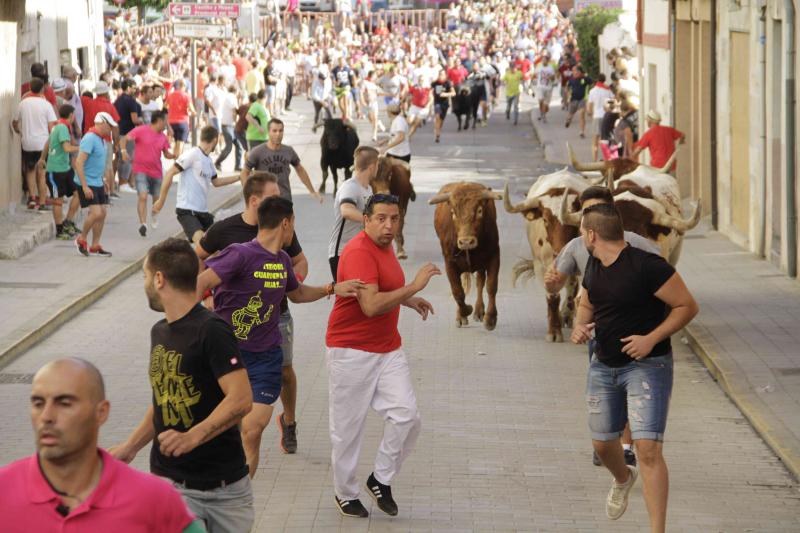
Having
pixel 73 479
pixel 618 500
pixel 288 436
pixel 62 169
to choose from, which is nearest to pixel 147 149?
pixel 62 169

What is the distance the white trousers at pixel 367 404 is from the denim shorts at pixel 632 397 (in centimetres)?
103

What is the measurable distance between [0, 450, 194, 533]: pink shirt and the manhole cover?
885 cm

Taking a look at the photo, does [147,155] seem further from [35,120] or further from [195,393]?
[195,393]

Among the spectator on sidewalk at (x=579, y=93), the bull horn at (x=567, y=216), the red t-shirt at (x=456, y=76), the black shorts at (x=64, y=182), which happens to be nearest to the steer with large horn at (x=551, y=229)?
the bull horn at (x=567, y=216)

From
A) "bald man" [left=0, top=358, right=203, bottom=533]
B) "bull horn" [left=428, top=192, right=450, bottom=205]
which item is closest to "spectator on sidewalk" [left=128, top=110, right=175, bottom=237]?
"bull horn" [left=428, top=192, right=450, bottom=205]

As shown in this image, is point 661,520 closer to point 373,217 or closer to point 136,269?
point 373,217

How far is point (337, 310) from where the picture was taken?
8961 millimetres

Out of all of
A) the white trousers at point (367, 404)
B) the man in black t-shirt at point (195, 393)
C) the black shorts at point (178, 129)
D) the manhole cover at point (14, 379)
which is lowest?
the manhole cover at point (14, 379)

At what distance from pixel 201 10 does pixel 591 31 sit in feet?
49.7

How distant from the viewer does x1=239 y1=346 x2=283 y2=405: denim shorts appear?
874cm

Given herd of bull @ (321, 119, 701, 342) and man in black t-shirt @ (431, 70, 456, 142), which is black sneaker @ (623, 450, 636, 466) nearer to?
herd of bull @ (321, 119, 701, 342)

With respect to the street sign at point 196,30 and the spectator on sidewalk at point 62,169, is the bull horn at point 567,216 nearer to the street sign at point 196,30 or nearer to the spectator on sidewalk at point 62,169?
the spectator on sidewalk at point 62,169

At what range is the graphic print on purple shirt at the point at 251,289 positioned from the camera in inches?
335

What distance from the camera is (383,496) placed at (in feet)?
29.5
